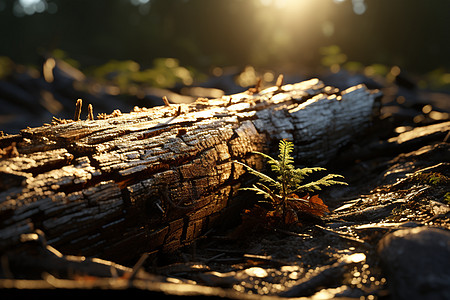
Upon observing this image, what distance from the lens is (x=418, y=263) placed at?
6.49 ft

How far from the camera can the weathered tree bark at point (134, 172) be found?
7.29 ft

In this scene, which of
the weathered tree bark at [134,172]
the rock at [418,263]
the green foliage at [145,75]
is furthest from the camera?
the green foliage at [145,75]

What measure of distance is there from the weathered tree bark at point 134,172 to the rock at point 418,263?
1817 mm

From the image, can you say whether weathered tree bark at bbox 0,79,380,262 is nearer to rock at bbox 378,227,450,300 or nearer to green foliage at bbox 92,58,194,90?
rock at bbox 378,227,450,300

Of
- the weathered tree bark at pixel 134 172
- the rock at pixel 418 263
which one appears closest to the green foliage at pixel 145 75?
the weathered tree bark at pixel 134 172

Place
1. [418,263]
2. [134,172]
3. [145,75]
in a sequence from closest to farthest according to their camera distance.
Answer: [418,263], [134,172], [145,75]

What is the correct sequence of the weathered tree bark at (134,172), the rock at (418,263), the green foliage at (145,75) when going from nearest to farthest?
the rock at (418,263)
the weathered tree bark at (134,172)
the green foliage at (145,75)

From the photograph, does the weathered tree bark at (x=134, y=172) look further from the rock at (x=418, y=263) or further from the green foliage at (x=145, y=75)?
the green foliage at (x=145, y=75)

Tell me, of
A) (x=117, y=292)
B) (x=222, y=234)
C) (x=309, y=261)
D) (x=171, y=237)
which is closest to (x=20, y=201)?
(x=117, y=292)

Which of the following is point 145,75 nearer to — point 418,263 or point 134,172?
point 134,172

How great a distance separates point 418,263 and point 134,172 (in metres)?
2.30

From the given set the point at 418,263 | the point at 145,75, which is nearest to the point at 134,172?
the point at 418,263

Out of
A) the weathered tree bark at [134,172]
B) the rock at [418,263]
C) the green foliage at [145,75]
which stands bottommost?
the rock at [418,263]

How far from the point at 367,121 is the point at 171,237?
14.2 ft
